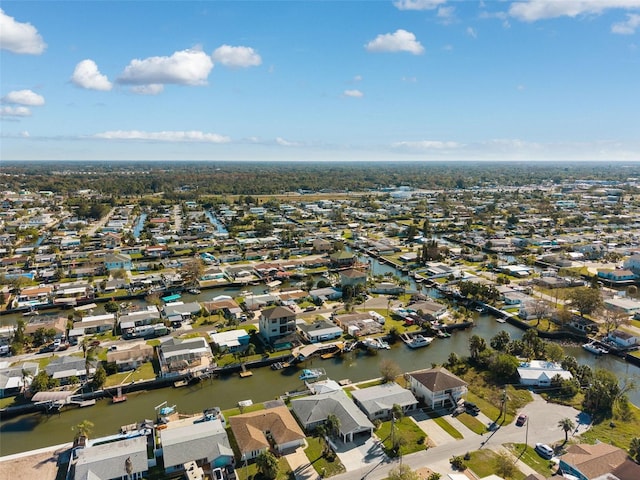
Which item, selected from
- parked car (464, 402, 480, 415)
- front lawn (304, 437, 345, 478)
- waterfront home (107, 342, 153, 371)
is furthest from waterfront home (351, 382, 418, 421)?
waterfront home (107, 342, 153, 371)

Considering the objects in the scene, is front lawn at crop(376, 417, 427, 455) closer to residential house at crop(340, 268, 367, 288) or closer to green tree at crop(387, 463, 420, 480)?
green tree at crop(387, 463, 420, 480)

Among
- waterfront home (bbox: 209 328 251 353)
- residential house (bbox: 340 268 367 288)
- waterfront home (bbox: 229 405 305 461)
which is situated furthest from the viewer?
residential house (bbox: 340 268 367 288)

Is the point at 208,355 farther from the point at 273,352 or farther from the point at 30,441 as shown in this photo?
the point at 30,441

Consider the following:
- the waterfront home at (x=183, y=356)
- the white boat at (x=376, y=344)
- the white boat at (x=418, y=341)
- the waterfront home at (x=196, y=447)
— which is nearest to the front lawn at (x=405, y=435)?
the waterfront home at (x=196, y=447)

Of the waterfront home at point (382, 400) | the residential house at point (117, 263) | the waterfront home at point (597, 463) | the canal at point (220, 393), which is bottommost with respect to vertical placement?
the canal at point (220, 393)

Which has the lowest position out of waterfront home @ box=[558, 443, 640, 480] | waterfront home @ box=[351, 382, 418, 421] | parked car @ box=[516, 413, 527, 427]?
parked car @ box=[516, 413, 527, 427]

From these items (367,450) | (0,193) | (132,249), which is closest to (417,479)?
(367,450)

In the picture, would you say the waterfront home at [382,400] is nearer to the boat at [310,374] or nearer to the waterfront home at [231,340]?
the boat at [310,374]
